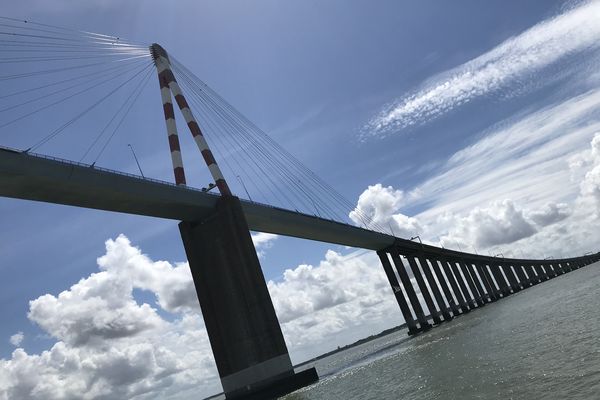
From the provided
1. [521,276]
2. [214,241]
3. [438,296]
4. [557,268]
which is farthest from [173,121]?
[557,268]

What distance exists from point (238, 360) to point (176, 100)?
82.4 feet

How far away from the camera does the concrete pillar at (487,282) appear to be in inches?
4532

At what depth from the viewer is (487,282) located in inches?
4675

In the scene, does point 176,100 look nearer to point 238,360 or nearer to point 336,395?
point 238,360

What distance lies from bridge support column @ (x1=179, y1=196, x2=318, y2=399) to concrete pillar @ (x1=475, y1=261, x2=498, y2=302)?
90517 mm

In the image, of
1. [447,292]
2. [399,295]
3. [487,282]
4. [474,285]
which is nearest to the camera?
[399,295]

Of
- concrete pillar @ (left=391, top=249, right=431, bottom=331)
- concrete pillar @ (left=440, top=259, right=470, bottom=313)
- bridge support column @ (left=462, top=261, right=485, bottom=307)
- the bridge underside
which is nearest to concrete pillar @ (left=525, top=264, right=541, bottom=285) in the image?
the bridge underside

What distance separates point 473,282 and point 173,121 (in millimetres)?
84090

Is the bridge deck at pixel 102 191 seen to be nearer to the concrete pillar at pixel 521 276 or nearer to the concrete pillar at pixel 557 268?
the concrete pillar at pixel 521 276

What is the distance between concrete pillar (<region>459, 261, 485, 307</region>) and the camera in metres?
104

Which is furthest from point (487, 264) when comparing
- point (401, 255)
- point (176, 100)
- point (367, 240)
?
point (176, 100)

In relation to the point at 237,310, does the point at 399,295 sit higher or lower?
lower

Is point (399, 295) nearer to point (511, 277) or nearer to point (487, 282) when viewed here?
point (487, 282)

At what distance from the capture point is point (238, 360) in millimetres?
36844
